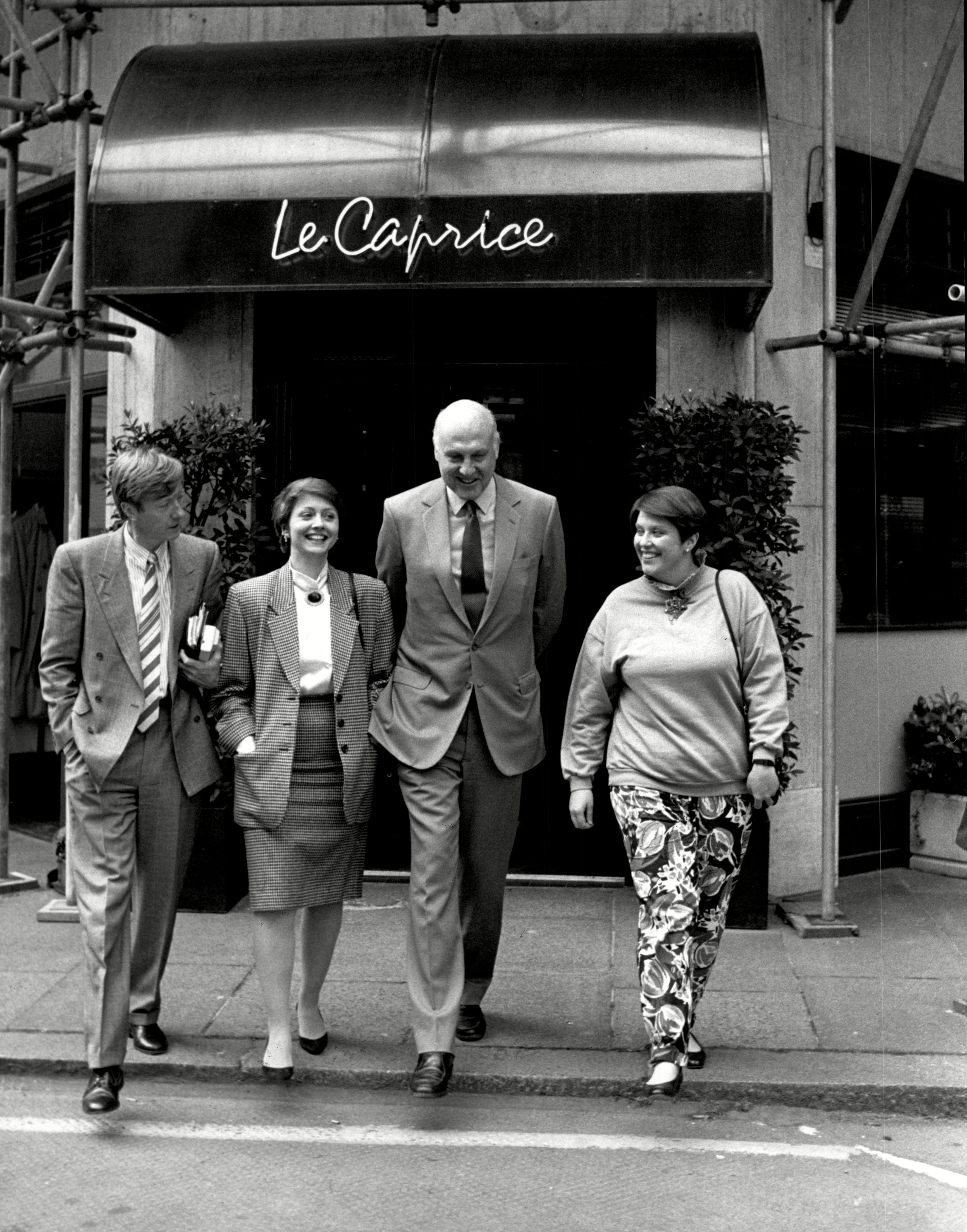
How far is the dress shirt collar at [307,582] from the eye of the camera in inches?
194

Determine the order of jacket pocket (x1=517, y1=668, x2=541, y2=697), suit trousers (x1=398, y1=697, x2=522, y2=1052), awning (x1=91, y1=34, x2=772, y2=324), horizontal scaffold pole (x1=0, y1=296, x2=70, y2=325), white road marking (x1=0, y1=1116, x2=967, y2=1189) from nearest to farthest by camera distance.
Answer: white road marking (x1=0, y1=1116, x2=967, y2=1189) < suit trousers (x1=398, y1=697, x2=522, y2=1052) < jacket pocket (x1=517, y1=668, x2=541, y2=697) < awning (x1=91, y1=34, x2=772, y2=324) < horizontal scaffold pole (x1=0, y1=296, x2=70, y2=325)

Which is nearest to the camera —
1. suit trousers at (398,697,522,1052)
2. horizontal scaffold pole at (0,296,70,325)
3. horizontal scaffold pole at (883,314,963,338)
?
suit trousers at (398,697,522,1052)

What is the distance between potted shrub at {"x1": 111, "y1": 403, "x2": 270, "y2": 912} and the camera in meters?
6.96

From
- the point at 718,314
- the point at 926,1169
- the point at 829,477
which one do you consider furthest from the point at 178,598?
the point at 718,314

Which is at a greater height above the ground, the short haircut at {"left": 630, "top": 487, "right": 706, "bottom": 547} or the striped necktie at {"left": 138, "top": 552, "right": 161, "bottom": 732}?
the short haircut at {"left": 630, "top": 487, "right": 706, "bottom": 547}

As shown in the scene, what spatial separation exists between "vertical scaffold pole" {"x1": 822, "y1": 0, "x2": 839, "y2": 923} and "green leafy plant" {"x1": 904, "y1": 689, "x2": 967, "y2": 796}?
1686 millimetres

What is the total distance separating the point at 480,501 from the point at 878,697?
14.0 ft

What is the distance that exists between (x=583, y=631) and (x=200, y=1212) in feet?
13.9

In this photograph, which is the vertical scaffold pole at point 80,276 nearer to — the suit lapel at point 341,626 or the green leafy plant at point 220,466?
the green leafy plant at point 220,466

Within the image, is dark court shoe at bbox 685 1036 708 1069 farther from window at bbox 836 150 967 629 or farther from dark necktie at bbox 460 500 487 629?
window at bbox 836 150 967 629

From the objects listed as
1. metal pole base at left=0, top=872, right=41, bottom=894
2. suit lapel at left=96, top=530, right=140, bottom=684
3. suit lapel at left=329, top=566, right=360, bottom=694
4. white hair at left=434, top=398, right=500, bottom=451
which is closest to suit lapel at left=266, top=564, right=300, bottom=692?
suit lapel at left=329, top=566, right=360, bottom=694

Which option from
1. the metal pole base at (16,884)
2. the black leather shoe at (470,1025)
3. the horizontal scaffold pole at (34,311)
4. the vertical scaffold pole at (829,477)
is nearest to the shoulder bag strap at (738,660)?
the black leather shoe at (470,1025)

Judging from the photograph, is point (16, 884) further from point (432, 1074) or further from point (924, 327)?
point (924, 327)

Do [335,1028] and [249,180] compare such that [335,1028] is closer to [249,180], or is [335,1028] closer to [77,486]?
[77,486]
